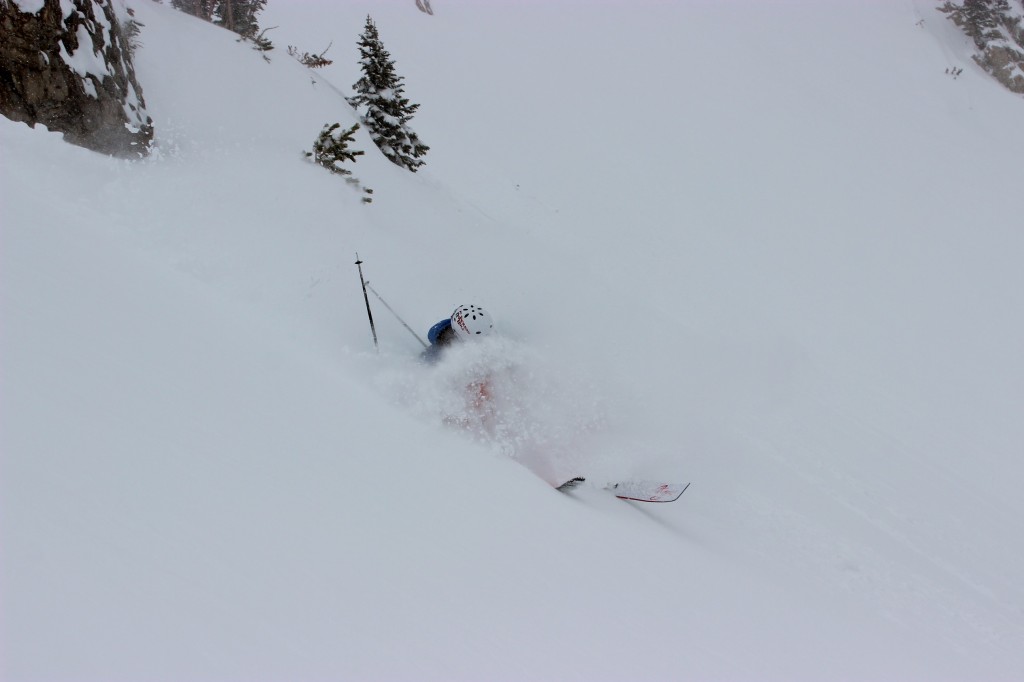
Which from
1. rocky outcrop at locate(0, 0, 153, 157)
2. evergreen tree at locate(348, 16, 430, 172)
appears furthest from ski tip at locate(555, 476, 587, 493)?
evergreen tree at locate(348, 16, 430, 172)

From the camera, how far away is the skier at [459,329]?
8.73 m

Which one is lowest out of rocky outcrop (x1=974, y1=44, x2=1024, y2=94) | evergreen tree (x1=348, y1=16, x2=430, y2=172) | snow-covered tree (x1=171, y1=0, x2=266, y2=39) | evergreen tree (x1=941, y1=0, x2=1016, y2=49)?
evergreen tree (x1=348, y1=16, x2=430, y2=172)

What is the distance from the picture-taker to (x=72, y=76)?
938cm

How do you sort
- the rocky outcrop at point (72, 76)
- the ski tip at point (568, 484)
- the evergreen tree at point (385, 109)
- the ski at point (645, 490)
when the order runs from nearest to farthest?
1. the ski tip at point (568, 484)
2. the ski at point (645, 490)
3. the rocky outcrop at point (72, 76)
4. the evergreen tree at point (385, 109)

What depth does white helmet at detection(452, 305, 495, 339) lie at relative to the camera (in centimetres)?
873

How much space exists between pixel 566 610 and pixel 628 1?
149ft

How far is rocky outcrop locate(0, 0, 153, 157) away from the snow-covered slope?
0.62 meters

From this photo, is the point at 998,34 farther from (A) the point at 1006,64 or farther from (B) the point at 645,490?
(B) the point at 645,490

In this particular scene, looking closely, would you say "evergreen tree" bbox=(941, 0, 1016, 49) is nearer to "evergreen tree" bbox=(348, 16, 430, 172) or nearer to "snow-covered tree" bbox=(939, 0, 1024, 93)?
"snow-covered tree" bbox=(939, 0, 1024, 93)

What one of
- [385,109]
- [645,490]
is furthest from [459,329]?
[385,109]

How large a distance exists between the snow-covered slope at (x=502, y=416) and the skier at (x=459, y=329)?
0.46 m

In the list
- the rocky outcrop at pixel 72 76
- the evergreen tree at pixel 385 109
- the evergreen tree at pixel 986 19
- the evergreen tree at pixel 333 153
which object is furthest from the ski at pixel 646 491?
the evergreen tree at pixel 986 19

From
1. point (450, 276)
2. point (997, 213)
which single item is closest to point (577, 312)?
point (450, 276)

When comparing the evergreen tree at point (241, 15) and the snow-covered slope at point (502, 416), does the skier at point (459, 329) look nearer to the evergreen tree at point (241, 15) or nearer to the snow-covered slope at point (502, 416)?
the snow-covered slope at point (502, 416)
